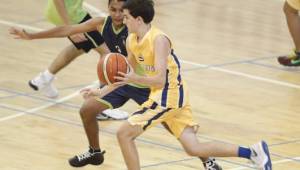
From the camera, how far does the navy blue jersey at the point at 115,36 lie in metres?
8.49

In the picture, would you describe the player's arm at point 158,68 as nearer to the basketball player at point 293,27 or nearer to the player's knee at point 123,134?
the player's knee at point 123,134

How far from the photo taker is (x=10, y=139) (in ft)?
29.4

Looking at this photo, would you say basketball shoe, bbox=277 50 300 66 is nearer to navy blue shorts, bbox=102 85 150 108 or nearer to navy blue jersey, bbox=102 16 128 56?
navy blue jersey, bbox=102 16 128 56

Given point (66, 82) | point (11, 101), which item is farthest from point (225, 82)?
point (11, 101)

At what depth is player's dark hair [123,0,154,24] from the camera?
286 inches

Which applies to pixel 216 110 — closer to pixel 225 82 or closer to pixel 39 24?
pixel 225 82

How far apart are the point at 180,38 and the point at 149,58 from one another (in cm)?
604

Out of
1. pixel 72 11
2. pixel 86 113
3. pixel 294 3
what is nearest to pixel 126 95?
pixel 86 113

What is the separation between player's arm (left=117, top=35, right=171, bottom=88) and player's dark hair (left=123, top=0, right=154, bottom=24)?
204mm

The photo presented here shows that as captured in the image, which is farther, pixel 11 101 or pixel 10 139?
pixel 11 101

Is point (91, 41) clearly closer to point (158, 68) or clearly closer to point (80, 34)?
point (80, 34)

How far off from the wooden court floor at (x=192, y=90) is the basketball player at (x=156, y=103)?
40.7 inches

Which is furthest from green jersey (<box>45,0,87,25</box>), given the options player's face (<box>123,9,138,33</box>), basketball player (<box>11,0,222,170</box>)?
player's face (<box>123,9,138,33</box>)

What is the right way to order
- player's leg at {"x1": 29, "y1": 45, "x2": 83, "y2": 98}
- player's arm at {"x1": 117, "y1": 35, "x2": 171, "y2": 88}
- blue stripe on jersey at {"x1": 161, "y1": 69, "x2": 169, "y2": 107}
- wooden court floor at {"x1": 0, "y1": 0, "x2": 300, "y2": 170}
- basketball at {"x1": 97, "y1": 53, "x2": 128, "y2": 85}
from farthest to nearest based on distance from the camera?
player's leg at {"x1": 29, "y1": 45, "x2": 83, "y2": 98} < wooden court floor at {"x1": 0, "y1": 0, "x2": 300, "y2": 170} < basketball at {"x1": 97, "y1": 53, "x2": 128, "y2": 85} < blue stripe on jersey at {"x1": 161, "y1": 69, "x2": 169, "y2": 107} < player's arm at {"x1": 117, "y1": 35, "x2": 171, "y2": 88}
